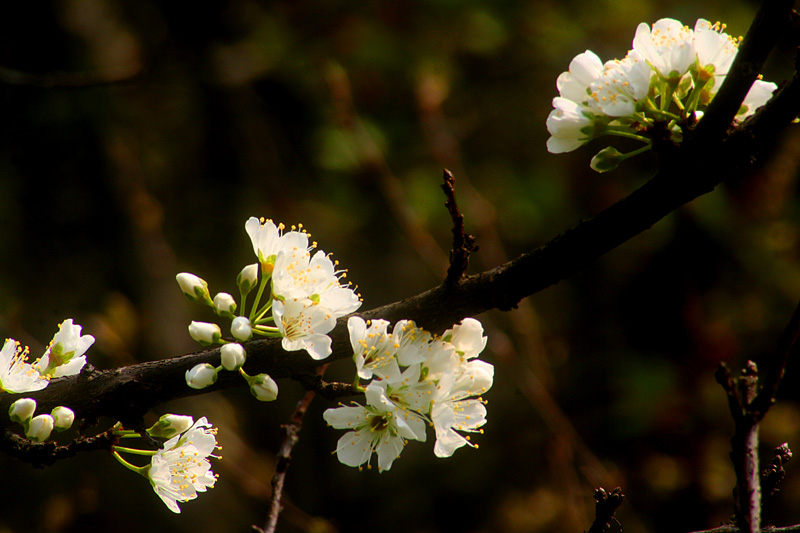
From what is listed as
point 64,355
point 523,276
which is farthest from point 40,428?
point 523,276

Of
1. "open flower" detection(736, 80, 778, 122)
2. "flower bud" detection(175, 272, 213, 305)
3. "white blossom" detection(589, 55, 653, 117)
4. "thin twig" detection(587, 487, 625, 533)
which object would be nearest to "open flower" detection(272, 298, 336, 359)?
"flower bud" detection(175, 272, 213, 305)

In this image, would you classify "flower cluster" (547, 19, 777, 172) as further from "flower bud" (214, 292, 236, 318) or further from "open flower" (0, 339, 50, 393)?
"open flower" (0, 339, 50, 393)

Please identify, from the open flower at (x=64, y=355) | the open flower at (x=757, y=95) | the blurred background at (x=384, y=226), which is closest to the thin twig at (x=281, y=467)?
the open flower at (x=64, y=355)

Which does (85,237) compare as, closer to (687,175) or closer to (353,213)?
(353,213)

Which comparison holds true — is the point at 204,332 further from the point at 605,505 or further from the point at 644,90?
the point at 644,90

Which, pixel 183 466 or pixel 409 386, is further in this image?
pixel 183 466

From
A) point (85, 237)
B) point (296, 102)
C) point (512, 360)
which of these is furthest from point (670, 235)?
point (85, 237)
